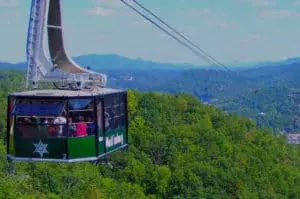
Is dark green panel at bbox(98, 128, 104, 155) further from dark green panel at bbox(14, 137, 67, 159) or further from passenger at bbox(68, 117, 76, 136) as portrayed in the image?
dark green panel at bbox(14, 137, 67, 159)

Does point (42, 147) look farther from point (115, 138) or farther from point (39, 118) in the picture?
point (115, 138)

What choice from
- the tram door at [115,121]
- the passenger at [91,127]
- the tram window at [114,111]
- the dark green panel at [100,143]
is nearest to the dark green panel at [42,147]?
the passenger at [91,127]

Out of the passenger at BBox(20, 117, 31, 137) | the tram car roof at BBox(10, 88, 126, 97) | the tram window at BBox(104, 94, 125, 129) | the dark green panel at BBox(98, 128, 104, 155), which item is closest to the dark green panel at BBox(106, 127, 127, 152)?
the tram window at BBox(104, 94, 125, 129)

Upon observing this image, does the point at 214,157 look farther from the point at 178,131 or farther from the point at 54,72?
the point at 54,72

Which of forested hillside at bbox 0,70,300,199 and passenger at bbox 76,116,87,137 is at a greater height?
passenger at bbox 76,116,87,137

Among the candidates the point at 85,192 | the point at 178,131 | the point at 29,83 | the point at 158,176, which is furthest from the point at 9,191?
the point at 178,131

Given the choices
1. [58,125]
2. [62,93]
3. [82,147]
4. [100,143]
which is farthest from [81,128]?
[62,93]

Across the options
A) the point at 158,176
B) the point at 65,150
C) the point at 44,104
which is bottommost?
the point at 158,176
